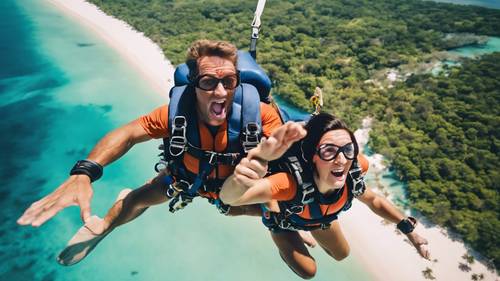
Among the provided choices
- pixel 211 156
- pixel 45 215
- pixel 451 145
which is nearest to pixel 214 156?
pixel 211 156

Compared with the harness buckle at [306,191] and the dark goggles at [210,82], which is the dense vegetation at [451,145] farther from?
the dark goggles at [210,82]

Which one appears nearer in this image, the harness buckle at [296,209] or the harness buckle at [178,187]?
the harness buckle at [296,209]

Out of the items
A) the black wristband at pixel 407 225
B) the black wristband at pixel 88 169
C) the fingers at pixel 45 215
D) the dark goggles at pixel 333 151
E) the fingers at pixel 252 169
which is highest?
the fingers at pixel 252 169

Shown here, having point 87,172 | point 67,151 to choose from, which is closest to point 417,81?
point 67,151

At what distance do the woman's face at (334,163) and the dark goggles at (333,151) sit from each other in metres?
0.02

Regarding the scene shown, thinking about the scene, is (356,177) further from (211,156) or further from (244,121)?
(211,156)

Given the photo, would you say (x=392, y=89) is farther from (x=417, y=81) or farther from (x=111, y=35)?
(x=111, y=35)

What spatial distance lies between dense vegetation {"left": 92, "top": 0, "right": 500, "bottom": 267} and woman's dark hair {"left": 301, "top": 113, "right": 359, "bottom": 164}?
10.3 meters

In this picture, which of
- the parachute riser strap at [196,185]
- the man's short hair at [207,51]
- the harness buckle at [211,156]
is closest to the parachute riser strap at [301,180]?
the harness buckle at [211,156]

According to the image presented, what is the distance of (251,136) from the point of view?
3.01 m

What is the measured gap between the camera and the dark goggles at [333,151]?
2.78 metres

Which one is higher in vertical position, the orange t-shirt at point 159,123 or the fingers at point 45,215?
the orange t-shirt at point 159,123

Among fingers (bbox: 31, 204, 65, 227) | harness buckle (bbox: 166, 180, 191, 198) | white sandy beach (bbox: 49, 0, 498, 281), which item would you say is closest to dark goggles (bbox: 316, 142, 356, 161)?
harness buckle (bbox: 166, 180, 191, 198)

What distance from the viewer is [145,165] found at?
13984 millimetres
